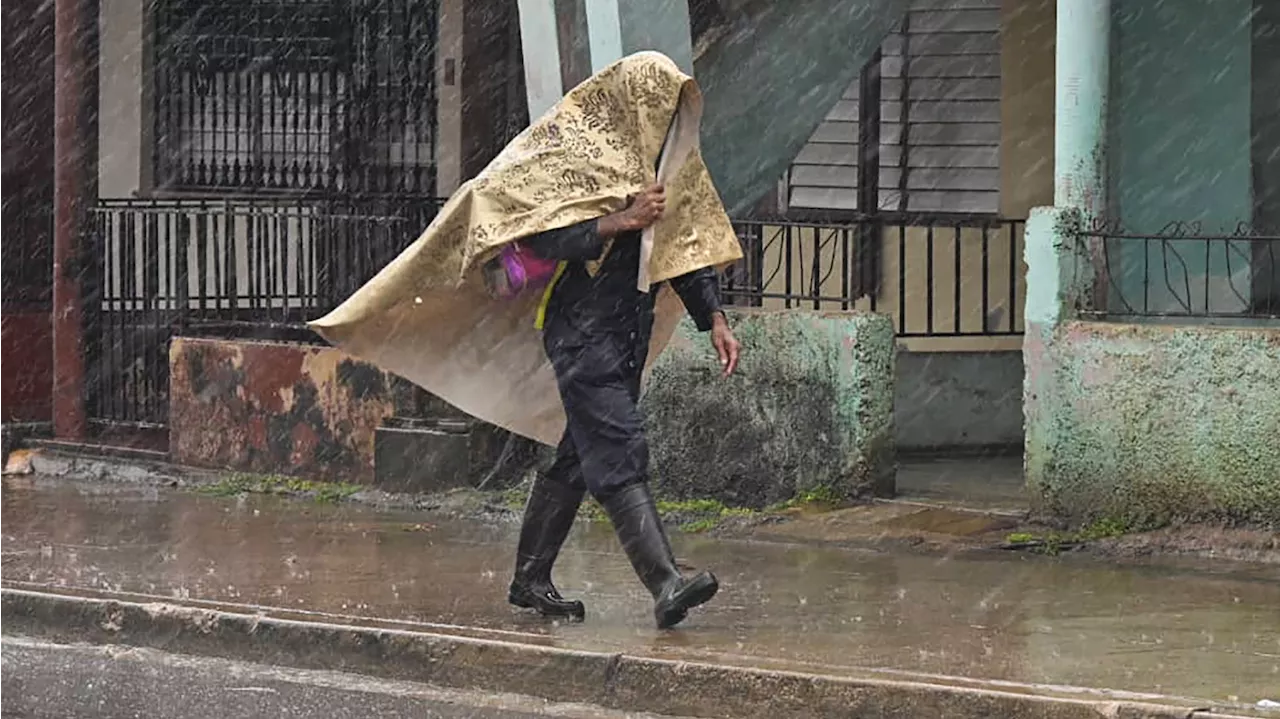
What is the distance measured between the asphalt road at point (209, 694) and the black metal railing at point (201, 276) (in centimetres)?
479

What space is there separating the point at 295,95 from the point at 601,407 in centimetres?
696

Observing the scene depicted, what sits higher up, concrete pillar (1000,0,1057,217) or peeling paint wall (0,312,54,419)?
concrete pillar (1000,0,1057,217)

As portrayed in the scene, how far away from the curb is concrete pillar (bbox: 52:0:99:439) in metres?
4.94

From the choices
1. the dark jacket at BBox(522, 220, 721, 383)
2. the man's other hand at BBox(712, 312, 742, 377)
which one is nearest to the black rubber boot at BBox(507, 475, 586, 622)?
the dark jacket at BBox(522, 220, 721, 383)

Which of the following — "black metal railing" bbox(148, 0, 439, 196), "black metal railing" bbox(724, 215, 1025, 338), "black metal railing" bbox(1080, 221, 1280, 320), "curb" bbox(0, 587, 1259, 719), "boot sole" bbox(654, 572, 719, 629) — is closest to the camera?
"curb" bbox(0, 587, 1259, 719)

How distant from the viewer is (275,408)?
1316cm

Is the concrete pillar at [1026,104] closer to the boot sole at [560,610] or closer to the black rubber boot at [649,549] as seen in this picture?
the boot sole at [560,610]

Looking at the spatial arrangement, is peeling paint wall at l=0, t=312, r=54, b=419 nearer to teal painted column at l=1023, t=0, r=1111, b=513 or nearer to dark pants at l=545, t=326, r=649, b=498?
teal painted column at l=1023, t=0, r=1111, b=513

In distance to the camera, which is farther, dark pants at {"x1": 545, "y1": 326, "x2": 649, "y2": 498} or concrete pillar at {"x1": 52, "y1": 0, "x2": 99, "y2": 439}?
→ concrete pillar at {"x1": 52, "y1": 0, "x2": 99, "y2": 439}

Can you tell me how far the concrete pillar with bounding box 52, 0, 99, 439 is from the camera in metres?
13.8

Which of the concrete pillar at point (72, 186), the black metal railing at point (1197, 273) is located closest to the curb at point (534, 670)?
the black metal railing at point (1197, 273)

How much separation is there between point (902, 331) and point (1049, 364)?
315 centimetres

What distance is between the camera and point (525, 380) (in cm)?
864

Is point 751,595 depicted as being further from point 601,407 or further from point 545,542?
point 601,407
